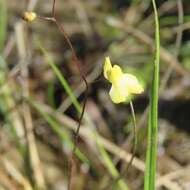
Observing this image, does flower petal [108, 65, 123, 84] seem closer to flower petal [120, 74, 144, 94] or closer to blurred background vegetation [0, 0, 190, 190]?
flower petal [120, 74, 144, 94]

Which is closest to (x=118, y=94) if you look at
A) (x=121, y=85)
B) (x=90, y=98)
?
(x=121, y=85)

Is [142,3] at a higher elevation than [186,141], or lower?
higher

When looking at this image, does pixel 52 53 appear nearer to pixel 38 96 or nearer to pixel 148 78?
pixel 38 96

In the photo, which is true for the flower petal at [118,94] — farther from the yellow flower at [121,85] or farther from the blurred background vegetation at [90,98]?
the blurred background vegetation at [90,98]

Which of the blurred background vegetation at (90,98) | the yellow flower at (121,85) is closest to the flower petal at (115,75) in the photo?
the yellow flower at (121,85)

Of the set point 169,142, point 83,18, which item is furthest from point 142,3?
point 169,142

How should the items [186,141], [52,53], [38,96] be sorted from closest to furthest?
1. [186,141]
2. [38,96]
3. [52,53]

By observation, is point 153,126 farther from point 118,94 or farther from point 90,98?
point 90,98
